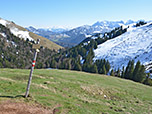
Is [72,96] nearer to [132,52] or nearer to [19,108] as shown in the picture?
[19,108]

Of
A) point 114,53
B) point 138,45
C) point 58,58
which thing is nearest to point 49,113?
point 114,53

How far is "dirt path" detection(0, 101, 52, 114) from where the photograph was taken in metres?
10.2

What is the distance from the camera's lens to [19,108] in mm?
10695

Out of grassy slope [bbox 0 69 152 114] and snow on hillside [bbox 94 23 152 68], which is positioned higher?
snow on hillside [bbox 94 23 152 68]

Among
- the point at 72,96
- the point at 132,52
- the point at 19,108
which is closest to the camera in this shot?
the point at 19,108

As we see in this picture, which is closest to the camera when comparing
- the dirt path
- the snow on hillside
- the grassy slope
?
the dirt path

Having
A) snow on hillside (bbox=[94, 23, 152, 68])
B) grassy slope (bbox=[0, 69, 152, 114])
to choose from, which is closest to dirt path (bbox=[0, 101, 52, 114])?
grassy slope (bbox=[0, 69, 152, 114])

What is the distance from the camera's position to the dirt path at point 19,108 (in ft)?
33.3

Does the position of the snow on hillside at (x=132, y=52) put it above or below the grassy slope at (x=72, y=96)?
above

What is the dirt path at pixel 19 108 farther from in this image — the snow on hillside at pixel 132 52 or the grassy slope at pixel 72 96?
the snow on hillside at pixel 132 52

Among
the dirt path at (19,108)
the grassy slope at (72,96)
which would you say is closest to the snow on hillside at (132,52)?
the grassy slope at (72,96)

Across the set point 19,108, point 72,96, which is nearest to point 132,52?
point 72,96

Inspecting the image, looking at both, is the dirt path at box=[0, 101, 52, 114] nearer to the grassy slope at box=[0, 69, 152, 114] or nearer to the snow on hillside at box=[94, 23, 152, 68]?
the grassy slope at box=[0, 69, 152, 114]

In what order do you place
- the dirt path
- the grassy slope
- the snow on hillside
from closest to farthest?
1. the dirt path
2. the grassy slope
3. the snow on hillside
